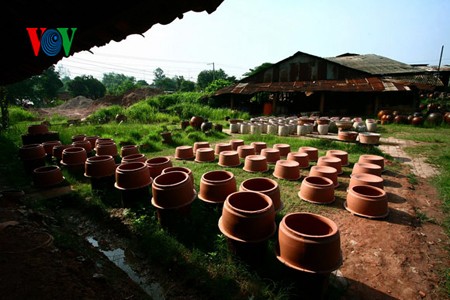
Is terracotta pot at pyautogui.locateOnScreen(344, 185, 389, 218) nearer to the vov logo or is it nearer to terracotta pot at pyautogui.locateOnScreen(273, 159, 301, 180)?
terracotta pot at pyautogui.locateOnScreen(273, 159, 301, 180)

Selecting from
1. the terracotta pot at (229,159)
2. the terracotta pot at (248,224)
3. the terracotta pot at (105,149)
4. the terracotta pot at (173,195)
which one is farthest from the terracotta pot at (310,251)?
the terracotta pot at (105,149)

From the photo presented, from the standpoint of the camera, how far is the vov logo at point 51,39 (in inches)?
89.2

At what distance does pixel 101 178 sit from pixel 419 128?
16362 millimetres

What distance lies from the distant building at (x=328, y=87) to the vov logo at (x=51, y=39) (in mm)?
17289

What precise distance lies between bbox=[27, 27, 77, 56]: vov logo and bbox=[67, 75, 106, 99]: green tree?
43375mm

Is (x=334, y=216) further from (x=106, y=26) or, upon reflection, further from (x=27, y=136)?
(x=27, y=136)

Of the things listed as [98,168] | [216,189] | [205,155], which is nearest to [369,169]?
[216,189]

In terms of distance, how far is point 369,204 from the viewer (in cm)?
431

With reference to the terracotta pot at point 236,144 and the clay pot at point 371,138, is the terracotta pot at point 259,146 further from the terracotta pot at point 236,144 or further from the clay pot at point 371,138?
the clay pot at point 371,138

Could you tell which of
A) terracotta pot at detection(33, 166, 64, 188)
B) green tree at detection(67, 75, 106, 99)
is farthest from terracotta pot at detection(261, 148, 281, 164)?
green tree at detection(67, 75, 106, 99)

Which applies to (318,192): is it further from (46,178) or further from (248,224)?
(46,178)

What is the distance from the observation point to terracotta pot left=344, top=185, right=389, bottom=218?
4.31 m

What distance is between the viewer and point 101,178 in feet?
18.1

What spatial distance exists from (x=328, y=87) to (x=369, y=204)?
15.1 metres
